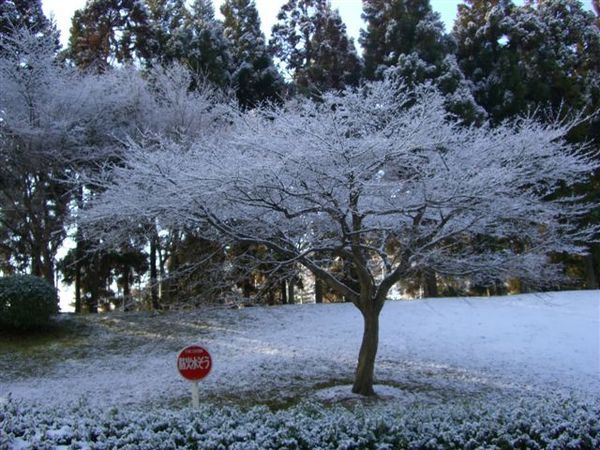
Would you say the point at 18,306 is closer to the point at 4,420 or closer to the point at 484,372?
the point at 4,420

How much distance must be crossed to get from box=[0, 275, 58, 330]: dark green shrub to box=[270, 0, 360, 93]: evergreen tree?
27.5 ft

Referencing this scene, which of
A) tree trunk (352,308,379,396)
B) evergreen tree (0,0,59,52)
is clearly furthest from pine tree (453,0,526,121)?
evergreen tree (0,0,59,52)

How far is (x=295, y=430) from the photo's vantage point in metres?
3.69

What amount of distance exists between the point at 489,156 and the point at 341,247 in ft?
6.63

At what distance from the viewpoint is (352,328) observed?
11.3 m

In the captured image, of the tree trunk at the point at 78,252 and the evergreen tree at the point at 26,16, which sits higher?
the evergreen tree at the point at 26,16

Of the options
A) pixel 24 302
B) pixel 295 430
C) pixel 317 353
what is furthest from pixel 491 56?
pixel 295 430

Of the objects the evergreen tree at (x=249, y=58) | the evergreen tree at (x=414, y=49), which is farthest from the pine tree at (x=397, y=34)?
the evergreen tree at (x=249, y=58)

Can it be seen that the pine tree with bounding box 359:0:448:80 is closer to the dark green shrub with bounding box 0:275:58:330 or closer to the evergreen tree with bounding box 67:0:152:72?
the evergreen tree with bounding box 67:0:152:72

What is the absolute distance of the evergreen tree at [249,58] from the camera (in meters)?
16.3

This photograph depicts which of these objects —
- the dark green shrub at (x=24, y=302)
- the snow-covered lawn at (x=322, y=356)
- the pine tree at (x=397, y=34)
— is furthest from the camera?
the pine tree at (x=397, y=34)

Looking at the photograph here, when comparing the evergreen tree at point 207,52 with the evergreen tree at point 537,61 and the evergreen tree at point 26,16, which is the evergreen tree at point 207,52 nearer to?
the evergreen tree at point 26,16

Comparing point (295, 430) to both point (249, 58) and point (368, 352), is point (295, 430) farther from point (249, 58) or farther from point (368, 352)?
point (249, 58)

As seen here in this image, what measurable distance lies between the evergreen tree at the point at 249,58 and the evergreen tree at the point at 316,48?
75 cm
